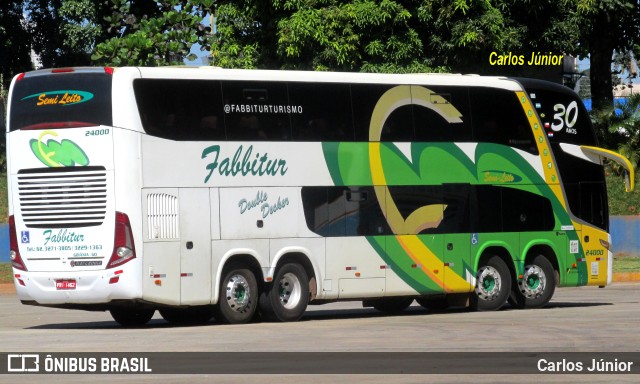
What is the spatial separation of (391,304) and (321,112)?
4787 millimetres

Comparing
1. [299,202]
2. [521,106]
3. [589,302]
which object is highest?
[521,106]

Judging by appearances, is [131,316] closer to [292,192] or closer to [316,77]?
[292,192]

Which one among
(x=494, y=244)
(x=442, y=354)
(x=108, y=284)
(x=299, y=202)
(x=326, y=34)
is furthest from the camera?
(x=326, y=34)

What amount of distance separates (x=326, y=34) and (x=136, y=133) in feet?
56.4

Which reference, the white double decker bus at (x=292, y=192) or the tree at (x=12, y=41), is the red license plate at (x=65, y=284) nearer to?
the white double decker bus at (x=292, y=192)

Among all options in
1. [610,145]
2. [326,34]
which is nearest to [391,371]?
[326,34]

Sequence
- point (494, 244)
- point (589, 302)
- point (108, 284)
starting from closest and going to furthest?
point (108, 284), point (494, 244), point (589, 302)

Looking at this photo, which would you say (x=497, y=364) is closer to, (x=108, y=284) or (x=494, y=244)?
(x=108, y=284)

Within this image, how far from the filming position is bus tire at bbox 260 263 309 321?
2159 cm

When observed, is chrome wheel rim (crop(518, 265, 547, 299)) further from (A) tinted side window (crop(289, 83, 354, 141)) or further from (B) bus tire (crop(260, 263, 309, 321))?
(B) bus tire (crop(260, 263, 309, 321))

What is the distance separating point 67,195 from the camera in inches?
797

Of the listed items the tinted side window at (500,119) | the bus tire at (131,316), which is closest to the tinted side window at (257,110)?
the bus tire at (131,316)

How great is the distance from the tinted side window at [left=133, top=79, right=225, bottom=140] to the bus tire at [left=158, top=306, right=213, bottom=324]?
116 inches

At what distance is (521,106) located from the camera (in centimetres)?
2509
